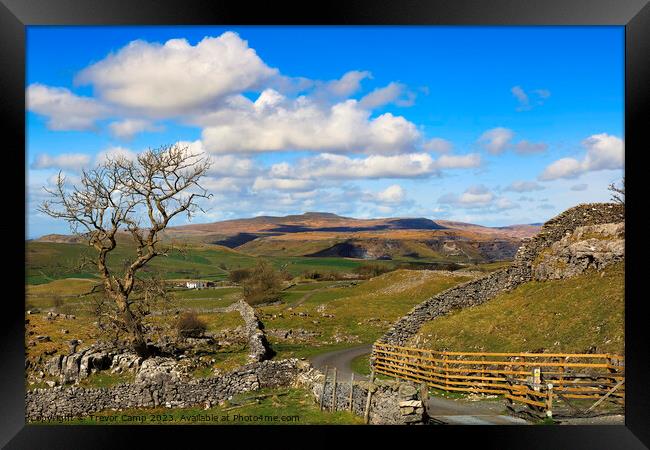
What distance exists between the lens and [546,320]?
1623 centimetres

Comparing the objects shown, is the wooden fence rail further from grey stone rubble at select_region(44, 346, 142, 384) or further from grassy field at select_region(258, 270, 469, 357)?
grey stone rubble at select_region(44, 346, 142, 384)

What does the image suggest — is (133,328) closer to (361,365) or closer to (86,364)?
(86,364)

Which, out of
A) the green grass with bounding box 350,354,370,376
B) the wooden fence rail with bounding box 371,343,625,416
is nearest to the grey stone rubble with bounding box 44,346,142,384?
the green grass with bounding box 350,354,370,376

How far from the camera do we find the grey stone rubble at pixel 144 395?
47.1 ft

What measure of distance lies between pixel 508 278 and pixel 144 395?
14.2 meters

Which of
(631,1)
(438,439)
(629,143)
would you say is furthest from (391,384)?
(631,1)

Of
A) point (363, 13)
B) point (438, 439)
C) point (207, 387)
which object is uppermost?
point (363, 13)

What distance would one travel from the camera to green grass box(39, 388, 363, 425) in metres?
11.6

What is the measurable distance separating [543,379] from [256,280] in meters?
23.6

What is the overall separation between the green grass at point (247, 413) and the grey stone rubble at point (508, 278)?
259 inches

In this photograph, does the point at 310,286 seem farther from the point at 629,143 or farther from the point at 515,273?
the point at 629,143

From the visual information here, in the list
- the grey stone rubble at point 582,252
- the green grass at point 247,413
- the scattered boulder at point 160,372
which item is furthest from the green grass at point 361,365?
the grey stone rubble at point 582,252

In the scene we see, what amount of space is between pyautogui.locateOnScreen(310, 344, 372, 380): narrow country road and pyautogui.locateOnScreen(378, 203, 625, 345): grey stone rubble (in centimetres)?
186

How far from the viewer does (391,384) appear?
1038cm
